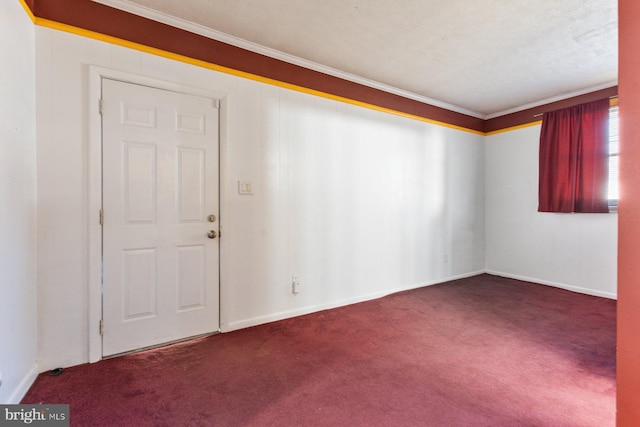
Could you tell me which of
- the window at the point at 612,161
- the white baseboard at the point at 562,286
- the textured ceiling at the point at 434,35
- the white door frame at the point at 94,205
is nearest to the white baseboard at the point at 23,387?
the white door frame at the point at 94,205

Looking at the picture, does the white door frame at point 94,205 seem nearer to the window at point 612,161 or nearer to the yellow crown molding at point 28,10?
the yellow crown molding at point 28,10

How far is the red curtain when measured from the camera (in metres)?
3.74

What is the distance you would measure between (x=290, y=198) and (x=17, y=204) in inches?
78.4

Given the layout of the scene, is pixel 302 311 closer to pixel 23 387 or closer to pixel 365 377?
pixel 365 377

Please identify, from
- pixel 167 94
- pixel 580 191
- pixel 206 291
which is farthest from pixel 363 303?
pixel 580 191

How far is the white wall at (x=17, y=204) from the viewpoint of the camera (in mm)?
1570

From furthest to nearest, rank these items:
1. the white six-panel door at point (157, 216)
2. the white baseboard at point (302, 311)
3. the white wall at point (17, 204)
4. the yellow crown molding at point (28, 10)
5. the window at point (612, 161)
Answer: the window at point (612, 161)
the white baseboard at point (302, 311)
the white six-panel door at point (157, 216)
the yellow crown molding at point (28, 10)
the white wall at point (17, 204)

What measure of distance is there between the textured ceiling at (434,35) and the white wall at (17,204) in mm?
802

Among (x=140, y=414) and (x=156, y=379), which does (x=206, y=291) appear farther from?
(x=140, y=414)

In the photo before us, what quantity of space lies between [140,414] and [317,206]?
7.33ft

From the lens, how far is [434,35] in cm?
266

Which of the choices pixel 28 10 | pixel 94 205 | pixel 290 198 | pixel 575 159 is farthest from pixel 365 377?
pixel 575 159

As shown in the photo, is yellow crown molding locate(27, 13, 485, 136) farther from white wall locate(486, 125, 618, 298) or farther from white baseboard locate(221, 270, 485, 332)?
white baseboard locate(221, 270, 485, 332)

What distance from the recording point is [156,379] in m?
1.95
